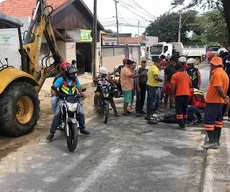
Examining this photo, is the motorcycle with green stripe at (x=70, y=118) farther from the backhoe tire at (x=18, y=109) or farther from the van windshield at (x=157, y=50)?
the van windshield at (x=157, y=50)

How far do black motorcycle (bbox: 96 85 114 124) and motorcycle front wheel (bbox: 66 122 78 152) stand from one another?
7.78 ft

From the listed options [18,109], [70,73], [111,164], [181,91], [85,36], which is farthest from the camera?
[85,36]

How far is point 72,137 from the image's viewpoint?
232 inches

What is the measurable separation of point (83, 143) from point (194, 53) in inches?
1328

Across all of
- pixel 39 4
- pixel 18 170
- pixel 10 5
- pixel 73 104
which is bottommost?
pixel 18 170

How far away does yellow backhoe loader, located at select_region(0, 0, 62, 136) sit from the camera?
648cm

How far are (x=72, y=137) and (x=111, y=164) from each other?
99 cm

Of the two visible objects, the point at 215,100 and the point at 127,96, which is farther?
the point at 127,96

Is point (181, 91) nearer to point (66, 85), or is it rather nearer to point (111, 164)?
point (66, 85)

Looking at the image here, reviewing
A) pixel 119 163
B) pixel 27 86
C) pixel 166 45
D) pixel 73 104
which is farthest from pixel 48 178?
pixel 166 45

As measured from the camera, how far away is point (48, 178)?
186 inches

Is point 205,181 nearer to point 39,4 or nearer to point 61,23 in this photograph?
point 39,4

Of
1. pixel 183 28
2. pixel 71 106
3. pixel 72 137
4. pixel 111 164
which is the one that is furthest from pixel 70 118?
pixel 183 28

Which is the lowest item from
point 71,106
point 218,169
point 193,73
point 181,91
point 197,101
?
point 218,169
